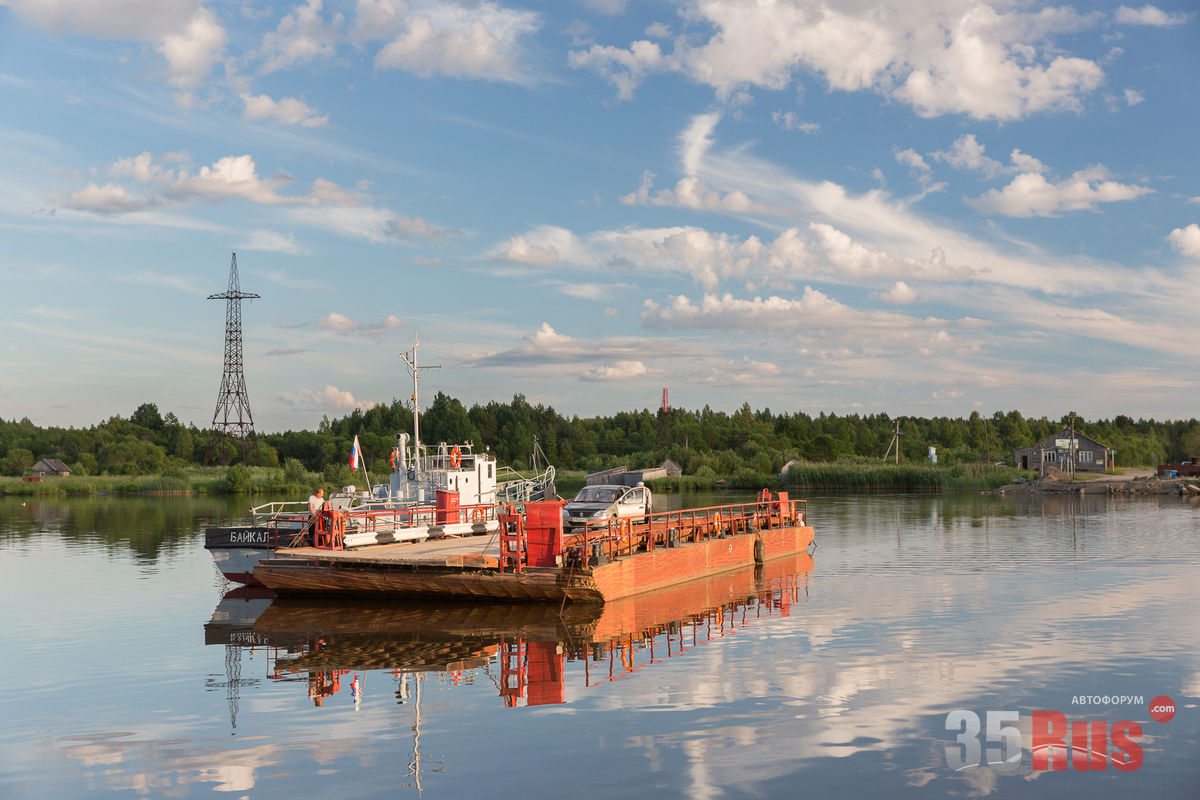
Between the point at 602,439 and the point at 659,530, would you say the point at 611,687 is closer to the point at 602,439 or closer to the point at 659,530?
the point at 659,530

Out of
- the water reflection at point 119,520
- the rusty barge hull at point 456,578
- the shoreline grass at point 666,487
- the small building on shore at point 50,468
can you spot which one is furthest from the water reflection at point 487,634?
the small building on shore at point 50,468

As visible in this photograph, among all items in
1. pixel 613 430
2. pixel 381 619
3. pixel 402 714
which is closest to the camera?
pixel 402 714

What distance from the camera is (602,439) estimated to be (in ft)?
548

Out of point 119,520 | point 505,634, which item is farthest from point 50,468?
point 505,634

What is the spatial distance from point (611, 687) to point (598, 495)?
16.3 metres

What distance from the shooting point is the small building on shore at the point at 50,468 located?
11219cm

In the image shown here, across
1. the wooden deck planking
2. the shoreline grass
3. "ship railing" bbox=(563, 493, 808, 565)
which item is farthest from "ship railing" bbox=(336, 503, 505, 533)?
the shoreline grass

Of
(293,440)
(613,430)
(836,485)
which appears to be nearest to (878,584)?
(836,485)

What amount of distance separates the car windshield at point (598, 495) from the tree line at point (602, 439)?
76717mm

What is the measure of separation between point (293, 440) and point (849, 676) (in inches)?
5258

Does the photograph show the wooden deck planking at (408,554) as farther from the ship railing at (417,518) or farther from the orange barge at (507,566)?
the ship railing at (417,518)

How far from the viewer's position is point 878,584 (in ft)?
90.0

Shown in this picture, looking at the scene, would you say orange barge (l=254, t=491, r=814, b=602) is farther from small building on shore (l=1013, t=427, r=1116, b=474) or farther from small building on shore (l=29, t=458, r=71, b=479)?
small building on shore (l=29, t=458, r=71, b=479)

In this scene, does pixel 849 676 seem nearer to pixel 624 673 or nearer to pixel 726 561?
pixel 624 673
